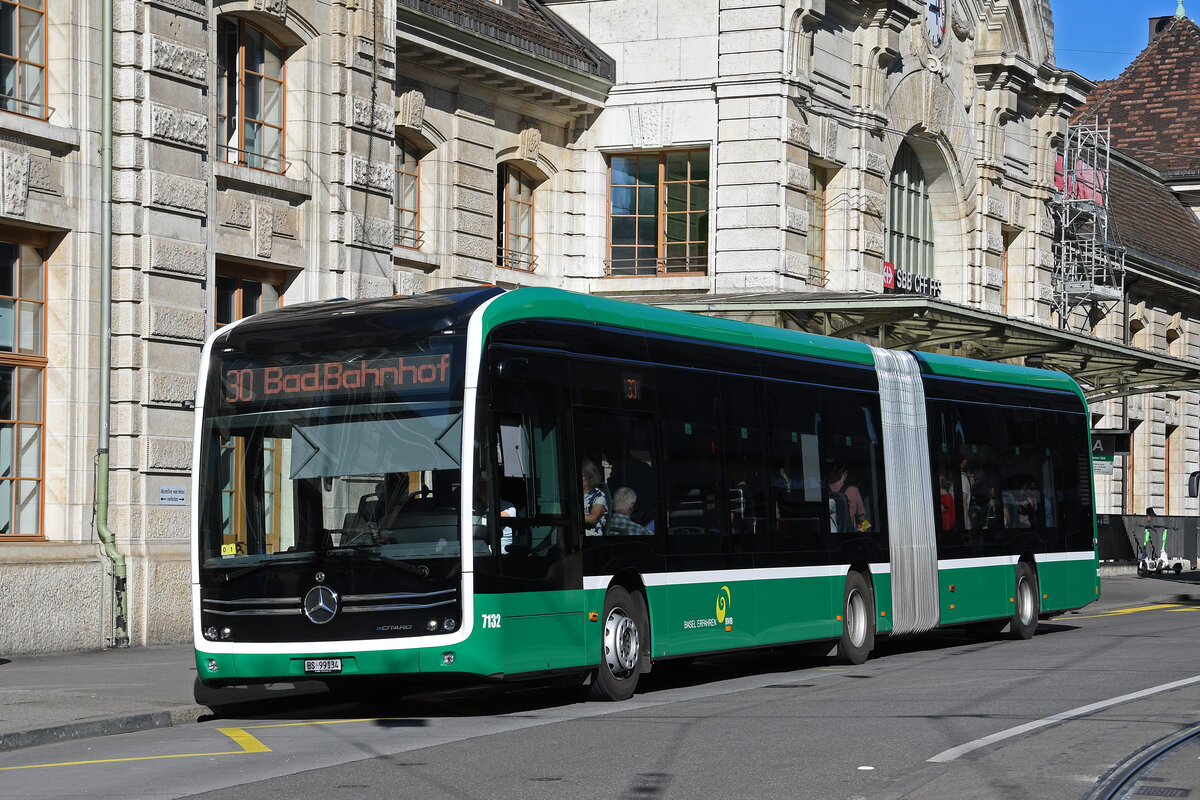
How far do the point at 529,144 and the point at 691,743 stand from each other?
63.3ft

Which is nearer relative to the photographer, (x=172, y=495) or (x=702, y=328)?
(x=702, y=328)

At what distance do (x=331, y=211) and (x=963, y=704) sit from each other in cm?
1209

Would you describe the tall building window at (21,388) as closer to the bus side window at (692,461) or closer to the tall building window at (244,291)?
the tall building window at (244,291)

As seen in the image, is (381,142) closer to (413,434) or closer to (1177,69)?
(413,434)

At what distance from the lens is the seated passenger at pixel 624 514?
48.1ft

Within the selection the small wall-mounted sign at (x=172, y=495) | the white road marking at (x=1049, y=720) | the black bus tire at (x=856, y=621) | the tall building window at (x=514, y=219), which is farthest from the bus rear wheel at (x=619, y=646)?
the tall building window at (x=514, y=219)

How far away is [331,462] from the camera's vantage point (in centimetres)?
1331

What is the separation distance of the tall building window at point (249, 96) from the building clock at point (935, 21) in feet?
55.2

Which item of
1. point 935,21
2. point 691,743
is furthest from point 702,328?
point 935,21

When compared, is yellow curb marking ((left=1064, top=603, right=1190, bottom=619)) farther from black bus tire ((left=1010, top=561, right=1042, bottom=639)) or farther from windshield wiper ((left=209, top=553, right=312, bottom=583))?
windshield wiper ((left=209, top=553, right=312, bottom=583))

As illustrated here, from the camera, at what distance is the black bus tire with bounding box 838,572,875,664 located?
60.6 feet

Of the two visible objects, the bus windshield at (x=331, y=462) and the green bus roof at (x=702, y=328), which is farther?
the green bus roof at (x=702, y=328)

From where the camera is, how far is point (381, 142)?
23.7 meters

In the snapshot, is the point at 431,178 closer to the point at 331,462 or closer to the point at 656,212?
the point at 656,212
